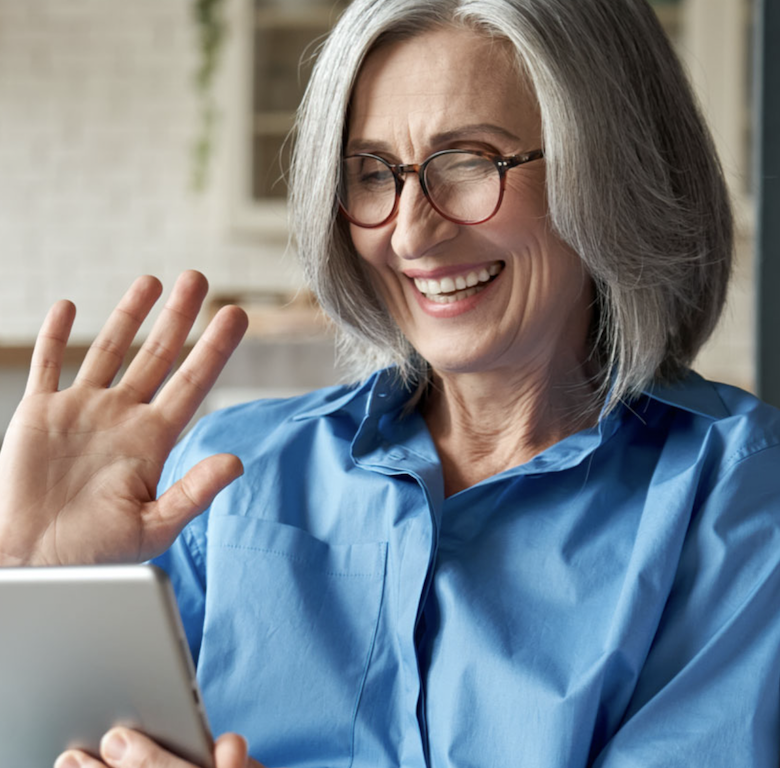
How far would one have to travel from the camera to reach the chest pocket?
1.07m

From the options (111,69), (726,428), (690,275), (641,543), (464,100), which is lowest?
(641,543)

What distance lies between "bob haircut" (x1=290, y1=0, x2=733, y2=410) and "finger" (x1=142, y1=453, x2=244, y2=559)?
0.33 meters

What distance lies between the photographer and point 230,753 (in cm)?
81

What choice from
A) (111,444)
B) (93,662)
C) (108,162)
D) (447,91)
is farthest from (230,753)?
(108,162)

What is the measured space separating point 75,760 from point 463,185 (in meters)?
0.68

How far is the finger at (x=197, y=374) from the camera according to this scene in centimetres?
108

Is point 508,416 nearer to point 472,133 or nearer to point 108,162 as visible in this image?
point 472,133

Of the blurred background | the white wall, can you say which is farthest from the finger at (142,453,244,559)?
the white wall

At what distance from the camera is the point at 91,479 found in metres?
1.04

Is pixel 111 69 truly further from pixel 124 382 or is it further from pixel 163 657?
pixel 163 657

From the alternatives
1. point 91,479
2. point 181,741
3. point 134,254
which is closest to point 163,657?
point 181,741

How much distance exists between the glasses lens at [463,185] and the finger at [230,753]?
0.57m

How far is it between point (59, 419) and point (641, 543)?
→ 0.61 metres

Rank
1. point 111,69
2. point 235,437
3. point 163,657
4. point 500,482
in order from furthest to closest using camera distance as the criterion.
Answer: point 111,69, point 235,437, point 500,482, point 163,657
